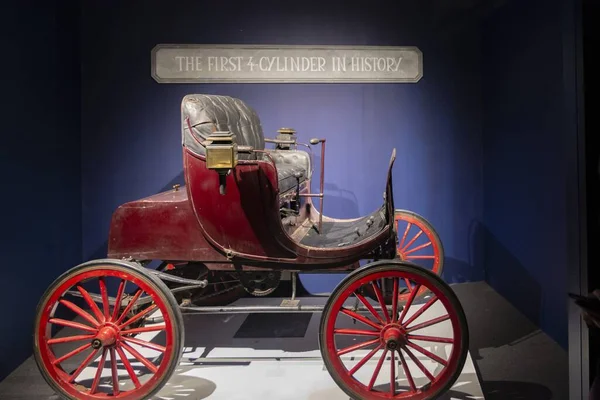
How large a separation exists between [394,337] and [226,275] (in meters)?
1.32

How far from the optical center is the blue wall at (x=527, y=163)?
134 inches

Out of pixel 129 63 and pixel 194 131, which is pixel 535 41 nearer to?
pixel 194 131

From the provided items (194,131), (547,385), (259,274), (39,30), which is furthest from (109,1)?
(547,385)

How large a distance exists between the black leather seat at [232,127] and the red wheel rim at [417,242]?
82cm

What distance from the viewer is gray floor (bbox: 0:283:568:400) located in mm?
2902

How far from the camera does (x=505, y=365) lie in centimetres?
318

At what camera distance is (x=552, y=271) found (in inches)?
137

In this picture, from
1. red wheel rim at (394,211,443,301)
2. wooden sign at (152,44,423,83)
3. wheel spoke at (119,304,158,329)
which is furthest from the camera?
wooden sign at (152,44,423,83)

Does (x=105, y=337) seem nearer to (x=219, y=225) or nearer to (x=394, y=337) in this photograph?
(x=219, y=225)

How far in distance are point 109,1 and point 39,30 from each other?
2.88 feet

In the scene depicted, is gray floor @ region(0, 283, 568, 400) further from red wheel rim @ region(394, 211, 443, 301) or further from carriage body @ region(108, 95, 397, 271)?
carriage body @ region(108, 95, 397, 271)

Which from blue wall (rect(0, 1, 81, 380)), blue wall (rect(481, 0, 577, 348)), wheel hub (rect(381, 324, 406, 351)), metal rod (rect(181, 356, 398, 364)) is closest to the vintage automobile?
wheel hub (rect(381, 324, 406, 351))

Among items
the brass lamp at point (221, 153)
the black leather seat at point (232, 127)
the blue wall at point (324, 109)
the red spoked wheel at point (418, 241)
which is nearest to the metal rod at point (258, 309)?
the black leather seat at point (232, 127)

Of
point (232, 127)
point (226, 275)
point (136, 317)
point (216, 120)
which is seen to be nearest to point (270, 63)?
point (232, 127)
